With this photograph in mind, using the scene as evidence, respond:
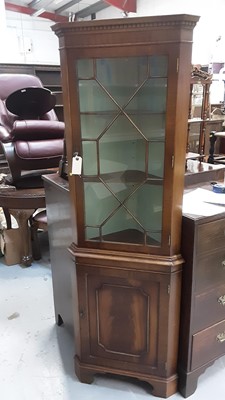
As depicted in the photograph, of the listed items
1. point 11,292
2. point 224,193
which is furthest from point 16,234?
point 224,193

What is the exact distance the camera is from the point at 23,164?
2.70 metres

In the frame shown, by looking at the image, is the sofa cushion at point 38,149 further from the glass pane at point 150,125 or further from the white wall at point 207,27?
the white wall at point 207,27

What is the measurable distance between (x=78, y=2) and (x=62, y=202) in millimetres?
6849

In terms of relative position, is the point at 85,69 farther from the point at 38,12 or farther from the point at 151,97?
Result: the point at 38,12

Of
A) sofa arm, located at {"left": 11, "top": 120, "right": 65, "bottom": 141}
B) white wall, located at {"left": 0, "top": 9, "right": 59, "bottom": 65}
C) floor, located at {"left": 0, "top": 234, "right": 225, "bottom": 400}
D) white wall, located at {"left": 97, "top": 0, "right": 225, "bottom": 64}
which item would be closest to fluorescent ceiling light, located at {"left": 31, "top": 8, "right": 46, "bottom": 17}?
white wall, located at {"left": 0, "top": 9, "right": 59, "bottom": 65}

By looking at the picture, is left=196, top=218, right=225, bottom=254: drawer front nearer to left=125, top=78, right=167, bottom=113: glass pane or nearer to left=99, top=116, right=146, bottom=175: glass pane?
left=99, top=116, right=146, bottom=175: glass pane

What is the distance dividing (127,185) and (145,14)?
19.1ft

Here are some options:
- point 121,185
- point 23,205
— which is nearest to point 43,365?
point 121,185

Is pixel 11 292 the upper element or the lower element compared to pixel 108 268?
lower

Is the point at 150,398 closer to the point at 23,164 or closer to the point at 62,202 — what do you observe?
the point at 62,202

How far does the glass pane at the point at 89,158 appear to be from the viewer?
54.5 inches

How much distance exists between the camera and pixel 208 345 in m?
1.60

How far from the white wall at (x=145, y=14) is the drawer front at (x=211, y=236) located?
78.1 inches

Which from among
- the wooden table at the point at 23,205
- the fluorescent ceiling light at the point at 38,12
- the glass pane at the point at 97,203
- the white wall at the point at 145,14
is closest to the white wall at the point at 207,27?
the white wall at the point at 145,14
